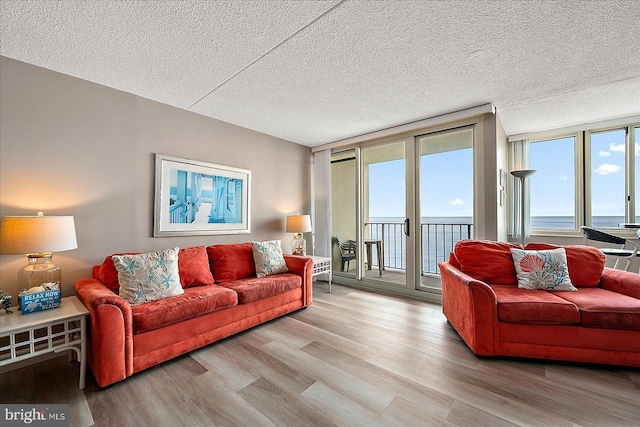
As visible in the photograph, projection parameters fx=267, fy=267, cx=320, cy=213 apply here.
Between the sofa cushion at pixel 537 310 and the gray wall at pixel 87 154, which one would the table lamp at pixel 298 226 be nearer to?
the gray wall at pixel 87 154

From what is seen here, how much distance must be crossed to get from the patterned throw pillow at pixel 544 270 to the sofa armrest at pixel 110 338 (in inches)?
127

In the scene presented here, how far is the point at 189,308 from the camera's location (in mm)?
2162

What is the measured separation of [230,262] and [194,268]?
1.36 ft

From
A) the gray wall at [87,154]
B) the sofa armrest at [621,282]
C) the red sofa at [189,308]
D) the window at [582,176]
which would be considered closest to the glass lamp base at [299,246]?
the red sofa at [189,308]

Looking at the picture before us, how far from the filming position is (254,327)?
277cm

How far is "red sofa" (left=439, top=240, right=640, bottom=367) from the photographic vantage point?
6.26 feet

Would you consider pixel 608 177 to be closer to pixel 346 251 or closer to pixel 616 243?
pixel 616 243

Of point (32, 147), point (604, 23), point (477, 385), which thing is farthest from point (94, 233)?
point (604, 23)

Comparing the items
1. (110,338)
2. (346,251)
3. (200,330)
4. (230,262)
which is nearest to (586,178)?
(346,251)

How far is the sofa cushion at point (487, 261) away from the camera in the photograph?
2.58m

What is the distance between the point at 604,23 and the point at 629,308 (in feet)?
6.39

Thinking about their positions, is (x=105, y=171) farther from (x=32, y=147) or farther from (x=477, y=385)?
(x=477, y=385)

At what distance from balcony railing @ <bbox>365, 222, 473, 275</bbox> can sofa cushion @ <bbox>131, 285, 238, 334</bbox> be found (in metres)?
2.56

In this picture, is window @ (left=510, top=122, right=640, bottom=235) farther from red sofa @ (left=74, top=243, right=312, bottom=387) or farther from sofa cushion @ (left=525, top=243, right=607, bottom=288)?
red sofa @ (left=74, top=243, right=312, bottom=387)
